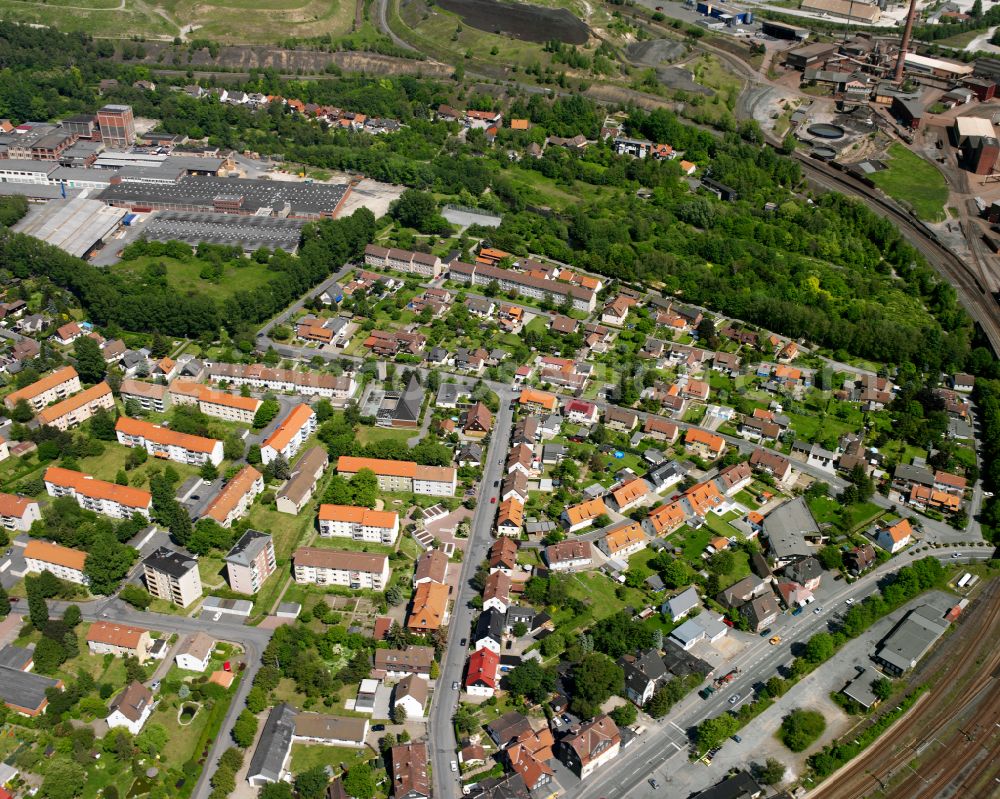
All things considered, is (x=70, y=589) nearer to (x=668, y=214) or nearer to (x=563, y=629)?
(x=563, y=629)

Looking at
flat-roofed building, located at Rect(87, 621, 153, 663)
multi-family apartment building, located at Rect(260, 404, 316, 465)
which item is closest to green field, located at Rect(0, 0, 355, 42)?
multi-family apartment building, located at Rect(260, 404, 316, 465)

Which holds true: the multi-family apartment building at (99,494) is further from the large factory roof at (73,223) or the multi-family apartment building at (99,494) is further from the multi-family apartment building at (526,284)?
the multi-family apartment building at (526,284)

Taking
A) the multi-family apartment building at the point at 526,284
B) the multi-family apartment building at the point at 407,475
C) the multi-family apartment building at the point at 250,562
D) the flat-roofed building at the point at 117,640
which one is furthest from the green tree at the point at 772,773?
the multi-family apartment building at the point at 526,284

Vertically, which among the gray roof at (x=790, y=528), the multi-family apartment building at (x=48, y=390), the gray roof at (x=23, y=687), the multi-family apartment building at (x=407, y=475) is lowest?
the gray roof at (x=23, y=687)

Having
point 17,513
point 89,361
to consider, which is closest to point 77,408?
point 89,361

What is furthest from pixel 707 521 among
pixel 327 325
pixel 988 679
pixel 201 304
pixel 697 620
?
pixel 201 304

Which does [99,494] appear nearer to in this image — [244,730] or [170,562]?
[170,562]
